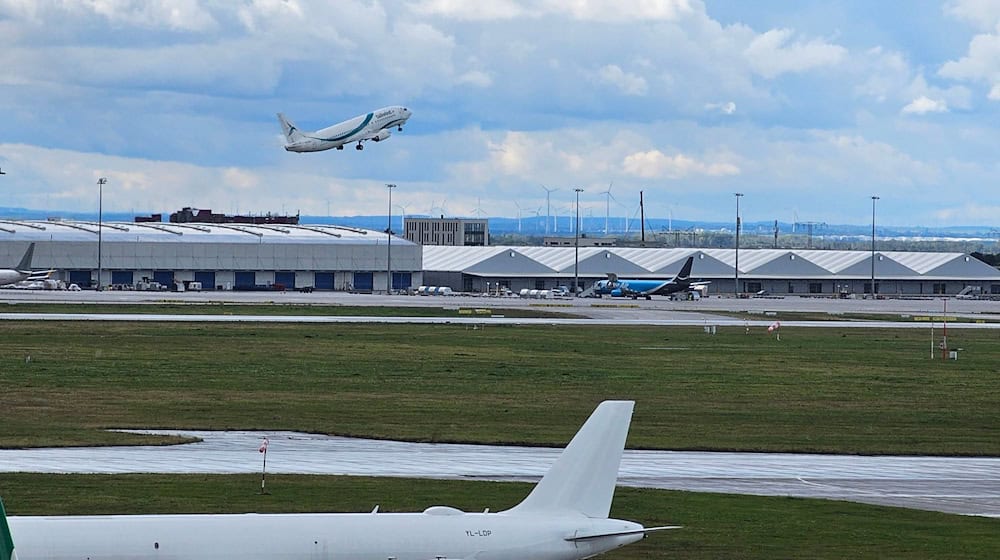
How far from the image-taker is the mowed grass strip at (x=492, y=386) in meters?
61.2

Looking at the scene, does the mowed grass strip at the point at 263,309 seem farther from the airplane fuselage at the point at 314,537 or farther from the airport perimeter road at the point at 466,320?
the airplane fuselage at the point at 314,537

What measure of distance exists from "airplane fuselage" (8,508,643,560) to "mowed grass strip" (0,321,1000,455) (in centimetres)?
3255

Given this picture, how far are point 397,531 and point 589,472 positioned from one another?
3.91 m

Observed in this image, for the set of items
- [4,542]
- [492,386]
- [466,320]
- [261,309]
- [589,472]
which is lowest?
[492,386]

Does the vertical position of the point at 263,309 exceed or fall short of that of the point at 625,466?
it exceeds it

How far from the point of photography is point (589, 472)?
85.3ft

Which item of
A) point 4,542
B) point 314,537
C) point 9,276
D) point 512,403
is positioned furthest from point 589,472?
point 9,276

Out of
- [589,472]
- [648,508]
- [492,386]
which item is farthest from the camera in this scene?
[492,386]

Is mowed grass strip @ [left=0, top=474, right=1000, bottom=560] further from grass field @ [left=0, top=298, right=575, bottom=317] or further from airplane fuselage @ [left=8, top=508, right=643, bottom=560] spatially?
grass field @ [left=0, top=298, right=575, bottom=317]

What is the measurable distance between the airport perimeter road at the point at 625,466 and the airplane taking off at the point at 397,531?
21.1 m

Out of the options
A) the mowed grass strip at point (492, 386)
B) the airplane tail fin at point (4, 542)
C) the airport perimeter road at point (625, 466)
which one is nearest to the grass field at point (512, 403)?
the mowed grass strip at point (492, 386)

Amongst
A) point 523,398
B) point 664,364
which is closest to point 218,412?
point 523,398

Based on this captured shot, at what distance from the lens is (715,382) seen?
84.8m

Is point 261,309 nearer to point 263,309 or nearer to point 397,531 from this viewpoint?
point 263,309
